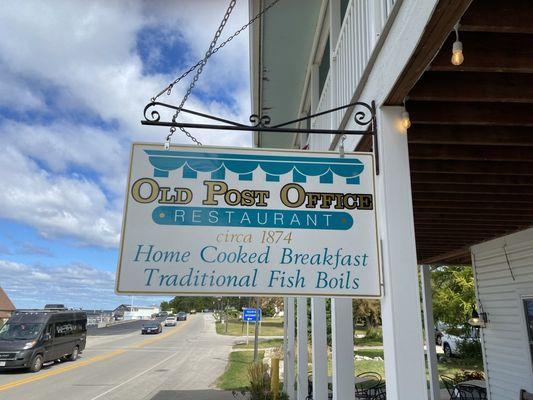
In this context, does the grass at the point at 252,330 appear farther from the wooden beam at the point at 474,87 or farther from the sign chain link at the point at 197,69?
the wooden beam at the point at 474,87

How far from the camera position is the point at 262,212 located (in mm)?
2619

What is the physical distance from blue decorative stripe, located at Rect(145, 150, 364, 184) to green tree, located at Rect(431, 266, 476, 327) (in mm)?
18648

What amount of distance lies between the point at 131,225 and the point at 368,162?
1448mm

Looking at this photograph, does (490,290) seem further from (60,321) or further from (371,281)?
(60,321)

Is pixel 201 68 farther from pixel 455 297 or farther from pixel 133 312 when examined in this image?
pixel 133 312

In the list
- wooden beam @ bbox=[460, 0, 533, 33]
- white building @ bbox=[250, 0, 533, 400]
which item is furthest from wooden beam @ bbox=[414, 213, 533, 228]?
wooden beam @ bbox=[460, 0, 533, 33]

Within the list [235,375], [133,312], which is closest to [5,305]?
[235,375]

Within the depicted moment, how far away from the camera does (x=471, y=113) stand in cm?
304

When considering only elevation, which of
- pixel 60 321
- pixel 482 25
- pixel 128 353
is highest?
pixel 482 25

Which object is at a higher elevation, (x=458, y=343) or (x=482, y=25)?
(x=482, y=25)

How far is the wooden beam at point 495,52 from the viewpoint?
2350 millimetres

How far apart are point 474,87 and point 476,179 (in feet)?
6.48

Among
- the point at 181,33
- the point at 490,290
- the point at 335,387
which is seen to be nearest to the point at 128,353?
the point at 490,290

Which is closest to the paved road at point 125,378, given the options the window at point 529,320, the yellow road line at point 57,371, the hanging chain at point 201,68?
the yellow road line at point 57,371
